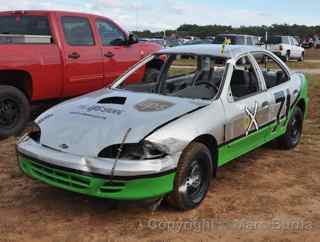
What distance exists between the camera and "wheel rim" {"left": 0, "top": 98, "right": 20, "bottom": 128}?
22.7 ft

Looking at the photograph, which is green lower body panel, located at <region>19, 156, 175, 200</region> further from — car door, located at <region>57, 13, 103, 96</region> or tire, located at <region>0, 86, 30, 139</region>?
car door, located at <region>57, 13, 103, 96</region>

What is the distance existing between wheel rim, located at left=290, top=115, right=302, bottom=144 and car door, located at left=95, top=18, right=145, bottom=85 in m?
3.23

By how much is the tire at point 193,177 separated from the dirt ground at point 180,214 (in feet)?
0.38

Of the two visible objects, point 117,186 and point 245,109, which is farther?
point 245,109

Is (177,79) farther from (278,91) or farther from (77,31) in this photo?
(77,31)

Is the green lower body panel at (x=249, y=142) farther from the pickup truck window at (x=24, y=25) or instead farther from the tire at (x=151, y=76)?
the pickup truck window at (x=24, y=25)

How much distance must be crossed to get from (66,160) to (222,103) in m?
1.74

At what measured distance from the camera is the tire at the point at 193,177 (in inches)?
164

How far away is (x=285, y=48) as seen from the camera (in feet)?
92.8

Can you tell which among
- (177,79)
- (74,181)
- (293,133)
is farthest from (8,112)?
(293,133)

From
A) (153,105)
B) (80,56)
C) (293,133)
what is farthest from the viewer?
(80,56)

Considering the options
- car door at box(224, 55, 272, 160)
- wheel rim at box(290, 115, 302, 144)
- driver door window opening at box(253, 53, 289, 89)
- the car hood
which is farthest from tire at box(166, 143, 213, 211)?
wheel rim at box(290, 115, 302, 144)

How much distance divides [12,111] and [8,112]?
66 mm

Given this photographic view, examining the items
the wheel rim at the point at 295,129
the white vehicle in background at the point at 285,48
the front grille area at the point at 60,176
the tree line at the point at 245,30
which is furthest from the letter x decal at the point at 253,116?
the tree line at the point at 245,30
